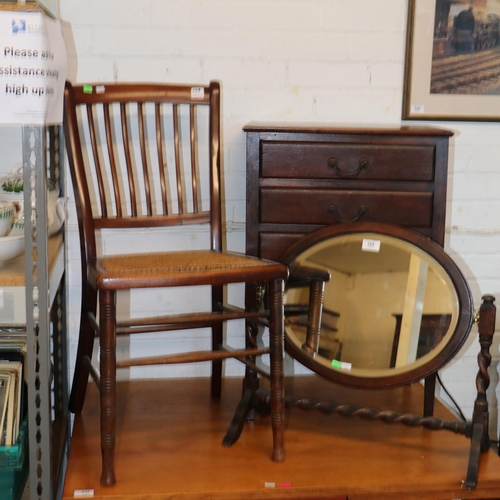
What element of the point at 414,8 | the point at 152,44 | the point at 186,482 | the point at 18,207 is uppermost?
the point at 414,8

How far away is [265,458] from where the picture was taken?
1610mm

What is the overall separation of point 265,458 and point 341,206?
69cm

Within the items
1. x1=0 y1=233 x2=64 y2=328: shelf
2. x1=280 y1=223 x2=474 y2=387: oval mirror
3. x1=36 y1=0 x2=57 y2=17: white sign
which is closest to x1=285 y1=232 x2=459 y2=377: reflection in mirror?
x1=280 y1=223 x2=474 y2=387: oval mirror

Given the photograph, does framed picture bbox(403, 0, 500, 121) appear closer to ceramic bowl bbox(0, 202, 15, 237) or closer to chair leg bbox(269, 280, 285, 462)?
chair leg bbox(269, 280, 285, 462)

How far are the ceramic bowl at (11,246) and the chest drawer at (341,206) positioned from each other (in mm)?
632

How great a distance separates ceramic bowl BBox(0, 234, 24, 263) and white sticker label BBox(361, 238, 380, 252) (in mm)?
873

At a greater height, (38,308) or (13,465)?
(38,308)

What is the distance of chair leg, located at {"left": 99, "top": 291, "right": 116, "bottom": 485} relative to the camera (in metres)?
1.42

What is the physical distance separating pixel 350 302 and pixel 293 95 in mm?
709

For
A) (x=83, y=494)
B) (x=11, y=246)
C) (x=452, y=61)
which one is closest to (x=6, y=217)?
(x=11, y=246)

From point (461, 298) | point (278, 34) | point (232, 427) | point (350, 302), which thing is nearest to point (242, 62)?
point (278, 34)

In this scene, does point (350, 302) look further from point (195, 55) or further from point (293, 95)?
point (195, 55)

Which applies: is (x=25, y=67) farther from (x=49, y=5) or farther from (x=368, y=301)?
(x=368, y=301)

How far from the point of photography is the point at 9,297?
148 centimetres
